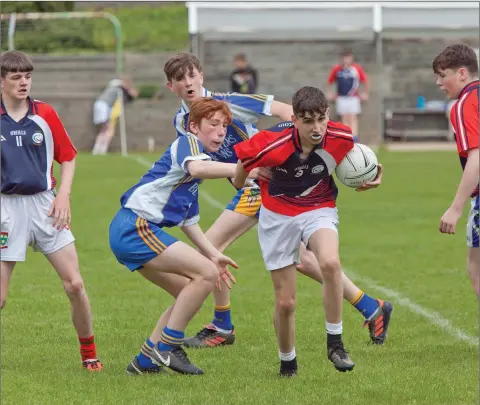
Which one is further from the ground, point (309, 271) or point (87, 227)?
point (309, 271)

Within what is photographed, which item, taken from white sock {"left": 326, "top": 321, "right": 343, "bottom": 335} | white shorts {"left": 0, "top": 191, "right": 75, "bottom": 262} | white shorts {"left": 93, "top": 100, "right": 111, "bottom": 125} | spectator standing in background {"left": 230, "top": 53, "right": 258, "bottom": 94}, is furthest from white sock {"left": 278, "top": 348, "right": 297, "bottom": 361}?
white shorts {"left": 93, "top": 100, "right": 111, "bottom": 125}

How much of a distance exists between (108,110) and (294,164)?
20493 millimetres

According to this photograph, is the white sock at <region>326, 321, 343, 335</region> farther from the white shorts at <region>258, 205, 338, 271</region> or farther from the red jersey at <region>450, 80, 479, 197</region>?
the red jersey at <region>450, 80, 479, 197</region>

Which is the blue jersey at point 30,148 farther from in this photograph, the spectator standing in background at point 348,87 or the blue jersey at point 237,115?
the spectator standing in background at point 348,87

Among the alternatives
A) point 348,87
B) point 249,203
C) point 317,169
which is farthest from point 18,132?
point 348,87

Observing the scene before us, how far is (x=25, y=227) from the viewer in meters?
6.98

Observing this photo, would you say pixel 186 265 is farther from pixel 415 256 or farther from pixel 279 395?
pixel 415 256

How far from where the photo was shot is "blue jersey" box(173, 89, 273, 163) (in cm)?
814

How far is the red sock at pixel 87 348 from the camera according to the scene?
7211mm

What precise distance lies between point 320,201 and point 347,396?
4.08 feet

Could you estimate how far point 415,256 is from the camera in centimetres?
1233

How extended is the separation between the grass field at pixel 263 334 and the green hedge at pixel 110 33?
15289mm

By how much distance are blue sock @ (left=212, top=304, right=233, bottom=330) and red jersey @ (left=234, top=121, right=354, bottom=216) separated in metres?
1.55

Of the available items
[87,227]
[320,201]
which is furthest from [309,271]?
[87,227]
